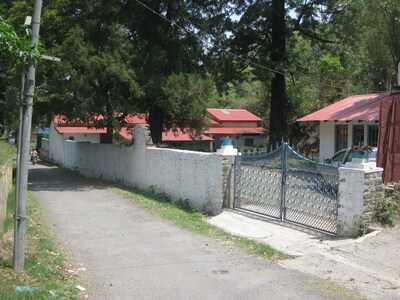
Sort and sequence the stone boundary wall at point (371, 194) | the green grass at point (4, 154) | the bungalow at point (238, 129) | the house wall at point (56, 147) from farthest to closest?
the bungalow at point (238, 129) → the house wall at point (56, 147) → the green grass at point (4, 154) → the stone boundary wall at point (371, 194)

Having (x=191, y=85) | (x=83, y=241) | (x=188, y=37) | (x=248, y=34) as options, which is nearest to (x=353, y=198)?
(x=83, y=241)

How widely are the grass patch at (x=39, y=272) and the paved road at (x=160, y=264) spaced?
12.2 inches

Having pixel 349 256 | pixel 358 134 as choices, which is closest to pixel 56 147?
pixel 358 134

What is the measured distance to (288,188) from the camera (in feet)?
34.0

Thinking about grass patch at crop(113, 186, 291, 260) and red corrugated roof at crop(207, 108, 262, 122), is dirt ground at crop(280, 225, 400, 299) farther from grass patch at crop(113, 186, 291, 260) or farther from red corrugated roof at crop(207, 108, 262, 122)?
red corrugated roof at crop(207, 108, 262, 122)

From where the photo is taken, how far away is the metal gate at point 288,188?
372 inches

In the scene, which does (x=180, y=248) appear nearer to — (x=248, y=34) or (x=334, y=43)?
(x=248, y=34)

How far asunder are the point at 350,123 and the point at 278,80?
477 centimetres

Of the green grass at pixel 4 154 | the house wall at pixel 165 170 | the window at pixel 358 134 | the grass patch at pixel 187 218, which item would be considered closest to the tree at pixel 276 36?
the window at pixel 358 134

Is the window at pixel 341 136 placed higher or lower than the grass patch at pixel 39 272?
higher

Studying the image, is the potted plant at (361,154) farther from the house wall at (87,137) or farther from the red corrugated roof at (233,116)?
the house wall at (87,137)

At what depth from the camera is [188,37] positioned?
22422 mm

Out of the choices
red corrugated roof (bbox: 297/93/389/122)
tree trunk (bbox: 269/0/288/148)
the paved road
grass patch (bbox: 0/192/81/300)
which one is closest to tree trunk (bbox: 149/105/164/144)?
tree trunk (bbox: 269/0/288/148)

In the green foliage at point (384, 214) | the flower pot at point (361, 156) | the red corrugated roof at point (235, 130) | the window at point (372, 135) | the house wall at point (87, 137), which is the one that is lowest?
the green foliage at point (384, 214)
